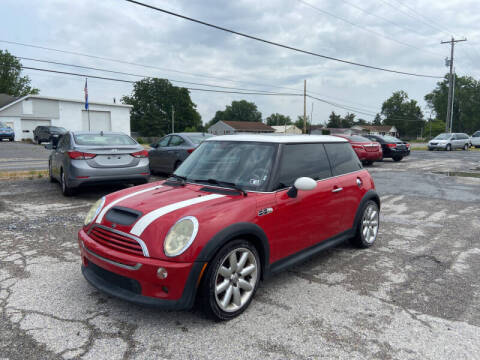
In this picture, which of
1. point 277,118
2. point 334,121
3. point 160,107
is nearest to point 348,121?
point 334,121

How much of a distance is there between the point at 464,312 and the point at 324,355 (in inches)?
61.0

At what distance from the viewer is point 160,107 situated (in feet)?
279

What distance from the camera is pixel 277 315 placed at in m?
3.17

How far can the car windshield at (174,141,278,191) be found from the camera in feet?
11.8

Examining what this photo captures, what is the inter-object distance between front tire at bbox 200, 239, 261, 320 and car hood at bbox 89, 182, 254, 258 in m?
0.30

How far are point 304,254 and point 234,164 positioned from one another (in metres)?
1.18

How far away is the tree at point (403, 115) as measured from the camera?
117 m

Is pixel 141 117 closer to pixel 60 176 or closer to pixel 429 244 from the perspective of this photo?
pixel 60 176

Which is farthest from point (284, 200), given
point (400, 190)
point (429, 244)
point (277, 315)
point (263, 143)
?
point (400, 190)

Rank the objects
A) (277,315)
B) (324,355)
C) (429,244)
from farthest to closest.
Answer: (429,244) → (277,315) → (324,355)

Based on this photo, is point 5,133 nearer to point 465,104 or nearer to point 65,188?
point 65,188

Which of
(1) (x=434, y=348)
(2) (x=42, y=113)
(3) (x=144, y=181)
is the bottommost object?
(1) (x=434, y=348)

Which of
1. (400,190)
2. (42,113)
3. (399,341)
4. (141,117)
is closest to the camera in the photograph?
(399,341)

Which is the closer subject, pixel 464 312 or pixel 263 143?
pixel 464 312
